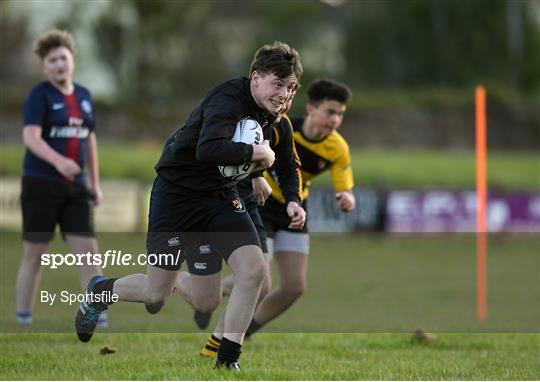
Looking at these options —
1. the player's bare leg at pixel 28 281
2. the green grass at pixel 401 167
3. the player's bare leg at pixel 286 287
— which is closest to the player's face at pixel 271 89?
the player's bare leg at pixel 286 287

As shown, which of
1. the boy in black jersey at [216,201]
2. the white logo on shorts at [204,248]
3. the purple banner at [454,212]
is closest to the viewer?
the boy in black jersey at [216,201]

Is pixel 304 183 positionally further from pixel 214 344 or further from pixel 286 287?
pixel 214 344

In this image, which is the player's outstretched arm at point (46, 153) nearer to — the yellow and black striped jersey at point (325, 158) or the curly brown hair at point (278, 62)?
the yellow and black striped jersey at point (325, 158)

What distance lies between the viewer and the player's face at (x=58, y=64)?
26.0 feet

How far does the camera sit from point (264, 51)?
18.7ft

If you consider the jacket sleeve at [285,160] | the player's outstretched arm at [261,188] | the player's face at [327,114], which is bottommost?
the player's outstretched arm at [261,188]

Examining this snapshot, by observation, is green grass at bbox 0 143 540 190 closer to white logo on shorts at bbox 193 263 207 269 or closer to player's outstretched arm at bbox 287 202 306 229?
player's outstretched arm at bbox 287 202 306 229

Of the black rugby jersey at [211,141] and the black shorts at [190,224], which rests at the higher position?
the black rugby jersey at [211,141]

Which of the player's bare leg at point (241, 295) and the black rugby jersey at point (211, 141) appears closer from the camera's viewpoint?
the black rugby jersey at point (211, 141)

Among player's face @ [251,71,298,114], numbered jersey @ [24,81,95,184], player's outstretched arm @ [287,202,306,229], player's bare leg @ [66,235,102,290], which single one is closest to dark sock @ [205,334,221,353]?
player's outstretched arm @ [287,202,306,229]

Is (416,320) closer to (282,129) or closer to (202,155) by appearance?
(282,129)

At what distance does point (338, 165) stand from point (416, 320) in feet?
9.10

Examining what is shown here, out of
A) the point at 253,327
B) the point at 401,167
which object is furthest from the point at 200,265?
the point at 401,167

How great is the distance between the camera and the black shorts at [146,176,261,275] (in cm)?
575
